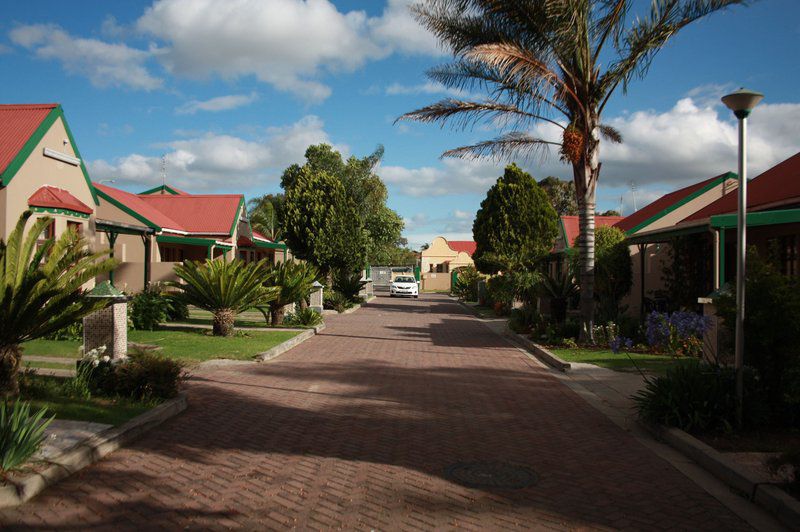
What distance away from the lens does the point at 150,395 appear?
8.04 metres

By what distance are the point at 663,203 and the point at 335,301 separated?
47.7ft

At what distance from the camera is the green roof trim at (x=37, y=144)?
620 inches

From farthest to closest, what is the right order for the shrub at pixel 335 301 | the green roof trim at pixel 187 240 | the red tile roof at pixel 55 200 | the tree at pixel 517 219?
the tree at pixel 517 219
the shrub at pixel 335 301
the green roof trim at pixel 187 240
the red tile roof at pixel 55 200

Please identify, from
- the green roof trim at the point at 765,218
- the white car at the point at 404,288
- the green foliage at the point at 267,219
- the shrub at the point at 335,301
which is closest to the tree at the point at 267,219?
the green foliage at the point at 267,219

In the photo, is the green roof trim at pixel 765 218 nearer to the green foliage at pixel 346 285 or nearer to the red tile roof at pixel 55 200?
the red tile roof at pixel 55 200

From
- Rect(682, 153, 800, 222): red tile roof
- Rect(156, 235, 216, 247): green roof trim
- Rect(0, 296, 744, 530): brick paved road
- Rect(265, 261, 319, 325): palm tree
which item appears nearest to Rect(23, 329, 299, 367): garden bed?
Rect(265, 261, 319, 325): palm tree

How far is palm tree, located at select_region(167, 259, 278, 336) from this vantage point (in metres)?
15.8

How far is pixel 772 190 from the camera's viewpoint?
51.7ft

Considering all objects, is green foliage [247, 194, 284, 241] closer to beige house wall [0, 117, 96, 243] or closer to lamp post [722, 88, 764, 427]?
beige house wall [0, 117, 96, 243]

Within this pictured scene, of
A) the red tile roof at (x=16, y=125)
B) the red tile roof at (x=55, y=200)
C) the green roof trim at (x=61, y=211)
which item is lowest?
the green roof trim at (x=61, y=211)

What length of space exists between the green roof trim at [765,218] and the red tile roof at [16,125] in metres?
16.1

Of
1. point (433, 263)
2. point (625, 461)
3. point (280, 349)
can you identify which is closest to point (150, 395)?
point (625, 461)

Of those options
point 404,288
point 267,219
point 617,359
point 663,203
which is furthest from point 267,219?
point 617,359

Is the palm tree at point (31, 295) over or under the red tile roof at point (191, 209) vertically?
under
